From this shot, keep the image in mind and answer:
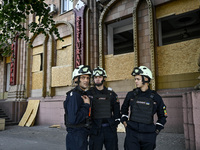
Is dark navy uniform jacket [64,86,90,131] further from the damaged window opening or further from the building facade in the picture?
the damaged window opening

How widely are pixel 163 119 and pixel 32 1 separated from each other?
18.2ft

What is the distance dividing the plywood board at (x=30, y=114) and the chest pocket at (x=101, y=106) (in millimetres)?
9165

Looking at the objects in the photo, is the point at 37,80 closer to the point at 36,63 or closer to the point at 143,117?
the point at 36,63

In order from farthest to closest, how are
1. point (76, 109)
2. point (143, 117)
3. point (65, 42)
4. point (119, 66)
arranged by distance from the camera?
point (65, 42)
point (119, 66)
point (143, 117)
point (76, 109)

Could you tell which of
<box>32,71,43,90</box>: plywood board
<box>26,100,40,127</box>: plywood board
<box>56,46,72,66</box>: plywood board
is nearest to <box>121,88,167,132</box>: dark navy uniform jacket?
<box>56,46,72,66</box>: plywood board

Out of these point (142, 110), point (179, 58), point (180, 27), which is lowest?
point (142, 110)

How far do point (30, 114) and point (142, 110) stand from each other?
1091 centimetres

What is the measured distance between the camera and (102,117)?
3797mm

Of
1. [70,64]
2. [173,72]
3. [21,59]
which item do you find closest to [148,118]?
[173,72]

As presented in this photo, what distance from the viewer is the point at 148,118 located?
325cm

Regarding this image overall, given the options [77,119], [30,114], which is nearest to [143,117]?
[77,119]

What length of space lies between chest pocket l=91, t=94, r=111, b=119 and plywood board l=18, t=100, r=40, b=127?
9.17 meters

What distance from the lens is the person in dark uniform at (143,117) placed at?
10.4ft

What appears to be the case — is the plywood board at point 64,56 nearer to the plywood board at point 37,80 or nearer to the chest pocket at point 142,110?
the plywood board at point 37,80
